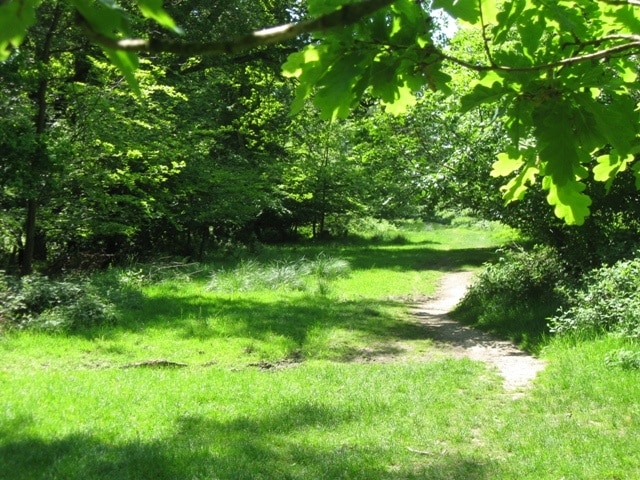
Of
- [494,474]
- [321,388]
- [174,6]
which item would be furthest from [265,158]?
[494,474]

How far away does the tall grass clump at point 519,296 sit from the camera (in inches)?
388

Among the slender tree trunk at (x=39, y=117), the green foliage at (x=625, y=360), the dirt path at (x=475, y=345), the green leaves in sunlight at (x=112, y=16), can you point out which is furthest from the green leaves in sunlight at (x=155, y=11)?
the slender tree trunk at (x=39, y=117)

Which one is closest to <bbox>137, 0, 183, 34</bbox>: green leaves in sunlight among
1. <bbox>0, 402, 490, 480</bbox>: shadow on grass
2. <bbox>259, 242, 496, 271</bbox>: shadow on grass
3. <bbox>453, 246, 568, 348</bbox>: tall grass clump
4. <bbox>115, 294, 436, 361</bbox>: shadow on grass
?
<bbox>0, 402, 490, 480</bbox>: shadow on grass

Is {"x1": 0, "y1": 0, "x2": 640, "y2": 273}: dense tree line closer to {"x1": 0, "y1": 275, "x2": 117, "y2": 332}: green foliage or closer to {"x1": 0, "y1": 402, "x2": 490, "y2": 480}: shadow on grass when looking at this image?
{"x1": 0, "y1": 275, "x2": 117, "y2": 332}: green foliage

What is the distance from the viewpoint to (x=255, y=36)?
822 millimetres

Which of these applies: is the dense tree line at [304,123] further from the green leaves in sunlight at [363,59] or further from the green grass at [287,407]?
the green grass at [287,407]

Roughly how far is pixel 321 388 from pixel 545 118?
5645mm

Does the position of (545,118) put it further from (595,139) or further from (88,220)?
(88,220)

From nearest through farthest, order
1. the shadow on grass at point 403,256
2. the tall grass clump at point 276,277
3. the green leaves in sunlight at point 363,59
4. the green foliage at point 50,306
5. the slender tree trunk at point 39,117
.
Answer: the green leaves in sunlight at point 363,59 < the green foliage at point 50,306 < the slender tree trunk at point 39,117 < the tall grass clump at point 276,277 < the shadow on grass at point 403,256

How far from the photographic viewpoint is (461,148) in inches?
466

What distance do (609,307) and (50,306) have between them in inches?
308

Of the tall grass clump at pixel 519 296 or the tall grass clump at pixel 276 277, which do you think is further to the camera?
the tall grass clump at pixel 276 277

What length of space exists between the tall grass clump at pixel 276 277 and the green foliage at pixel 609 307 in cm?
596

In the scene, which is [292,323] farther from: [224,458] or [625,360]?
[224,458]
